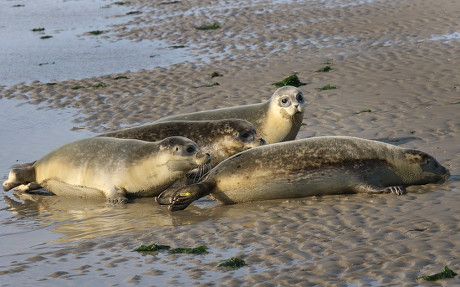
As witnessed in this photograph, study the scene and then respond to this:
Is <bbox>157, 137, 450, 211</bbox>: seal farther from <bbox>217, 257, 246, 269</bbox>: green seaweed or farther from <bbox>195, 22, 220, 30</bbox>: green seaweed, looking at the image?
<bbox>195, 22, 220, 30</bbox>: green seaweed

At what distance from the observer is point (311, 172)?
A: 7391 millimetres

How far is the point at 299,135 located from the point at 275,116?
1042 millimetres

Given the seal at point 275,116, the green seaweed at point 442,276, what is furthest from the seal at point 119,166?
the green seaweed at point 442,276

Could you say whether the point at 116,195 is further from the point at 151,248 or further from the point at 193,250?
the point at 193,250

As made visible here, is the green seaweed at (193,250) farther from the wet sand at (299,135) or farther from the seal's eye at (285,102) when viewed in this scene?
the seal's eye at (285,102)

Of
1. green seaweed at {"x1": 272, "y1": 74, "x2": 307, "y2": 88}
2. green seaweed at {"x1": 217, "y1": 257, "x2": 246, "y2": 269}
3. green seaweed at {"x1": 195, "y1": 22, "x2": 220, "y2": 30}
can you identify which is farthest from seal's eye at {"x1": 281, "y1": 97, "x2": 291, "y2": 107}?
green seaweed at {"x1": 195, "y1": 22, "x2": 220, "y2": 30}

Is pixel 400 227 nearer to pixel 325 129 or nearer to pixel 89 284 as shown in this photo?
pixel 89 284

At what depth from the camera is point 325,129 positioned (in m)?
10.4

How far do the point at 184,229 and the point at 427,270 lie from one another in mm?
2172

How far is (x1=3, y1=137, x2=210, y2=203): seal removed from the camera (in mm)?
7801

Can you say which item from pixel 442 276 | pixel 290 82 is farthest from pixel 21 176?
pixel 290 82

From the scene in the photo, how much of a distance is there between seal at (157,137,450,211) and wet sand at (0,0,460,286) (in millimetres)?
136

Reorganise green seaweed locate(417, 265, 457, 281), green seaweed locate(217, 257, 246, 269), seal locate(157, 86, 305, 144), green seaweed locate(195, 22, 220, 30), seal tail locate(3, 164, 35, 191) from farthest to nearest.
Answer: green seaweed locate(195, 22, 220, 30) → seal locate(157, 86, 305, 144) → seal tail locate(3, 164, 35, 191) → green seaweed locate(217, 257, 246, 269) → green seaweed locate(417, 265, 457, 281)

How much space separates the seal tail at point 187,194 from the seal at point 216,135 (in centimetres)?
86
